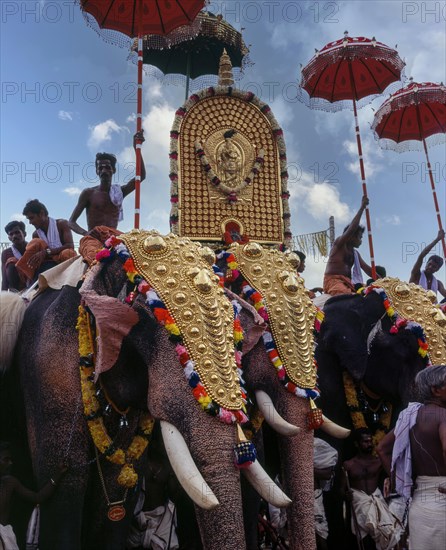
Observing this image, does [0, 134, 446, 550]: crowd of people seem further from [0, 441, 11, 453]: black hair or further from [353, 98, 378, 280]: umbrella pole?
[353, 98, 378, 280]: umbrella pole

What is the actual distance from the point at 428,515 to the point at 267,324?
6.12ft

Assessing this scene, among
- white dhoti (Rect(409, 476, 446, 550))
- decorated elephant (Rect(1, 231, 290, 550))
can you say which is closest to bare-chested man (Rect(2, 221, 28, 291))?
decorated elephant (Rect(1, 231, 290, 550))

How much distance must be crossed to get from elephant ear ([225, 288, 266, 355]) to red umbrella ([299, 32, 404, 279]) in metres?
3.39

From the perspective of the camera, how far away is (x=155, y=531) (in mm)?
5227

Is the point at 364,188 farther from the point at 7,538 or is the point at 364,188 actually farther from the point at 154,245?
the point at 7,538

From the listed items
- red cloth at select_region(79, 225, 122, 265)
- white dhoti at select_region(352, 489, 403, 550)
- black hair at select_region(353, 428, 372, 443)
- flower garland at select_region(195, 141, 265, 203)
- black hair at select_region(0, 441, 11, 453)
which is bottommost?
white dhoti at select_region(352, 489, 403, 550)

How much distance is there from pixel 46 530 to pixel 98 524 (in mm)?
463

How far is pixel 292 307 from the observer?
5316 mm

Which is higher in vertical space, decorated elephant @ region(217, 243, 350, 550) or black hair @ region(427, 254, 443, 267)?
black hair @ region(427, 254, 443, 267)

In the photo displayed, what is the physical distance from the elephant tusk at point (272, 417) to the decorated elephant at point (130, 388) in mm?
879

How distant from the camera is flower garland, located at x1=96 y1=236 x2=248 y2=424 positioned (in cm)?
332

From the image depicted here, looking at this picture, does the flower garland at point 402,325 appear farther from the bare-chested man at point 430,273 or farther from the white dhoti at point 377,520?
the bare-chested man at point 430,273

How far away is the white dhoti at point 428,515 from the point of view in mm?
3779

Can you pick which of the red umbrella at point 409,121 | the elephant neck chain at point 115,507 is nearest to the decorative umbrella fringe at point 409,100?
the red umbrella at point 409,121
